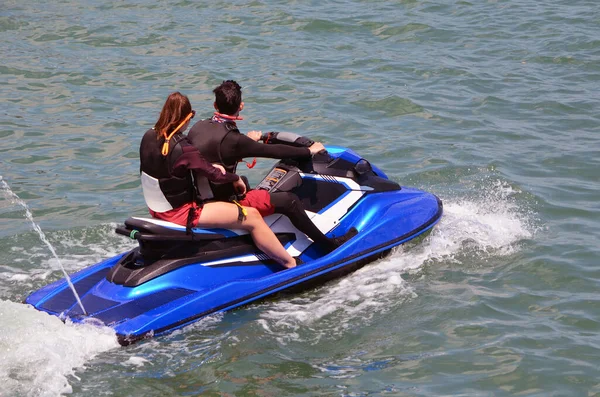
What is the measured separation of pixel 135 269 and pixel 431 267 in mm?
2453

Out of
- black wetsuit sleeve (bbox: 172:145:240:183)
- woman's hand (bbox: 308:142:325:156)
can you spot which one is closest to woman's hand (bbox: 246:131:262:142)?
woman's hand (bbox: 308:142:325:156)

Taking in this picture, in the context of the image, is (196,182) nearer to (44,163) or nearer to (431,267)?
(431,267)

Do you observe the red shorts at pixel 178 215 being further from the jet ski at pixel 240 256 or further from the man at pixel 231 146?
the man at pixel 231 146

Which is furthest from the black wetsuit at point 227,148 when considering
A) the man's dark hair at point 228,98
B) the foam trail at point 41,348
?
the foam trail at point 41,348

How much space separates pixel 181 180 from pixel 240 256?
822mm

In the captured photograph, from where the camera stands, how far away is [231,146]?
6.78m

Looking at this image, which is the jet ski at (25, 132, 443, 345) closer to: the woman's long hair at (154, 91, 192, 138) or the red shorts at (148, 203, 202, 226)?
the red shorts at (148, 203, 202, 226)

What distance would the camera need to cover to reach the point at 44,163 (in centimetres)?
1040

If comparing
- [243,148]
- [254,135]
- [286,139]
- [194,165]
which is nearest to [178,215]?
[194,165]

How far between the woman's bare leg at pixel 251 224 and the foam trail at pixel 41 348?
108 centimetres

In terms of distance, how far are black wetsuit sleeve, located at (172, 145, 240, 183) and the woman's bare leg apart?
0.90 ft

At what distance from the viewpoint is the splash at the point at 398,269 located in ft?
21.9

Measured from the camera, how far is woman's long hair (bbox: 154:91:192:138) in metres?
6.35

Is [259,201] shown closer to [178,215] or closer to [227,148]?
[227,148]
